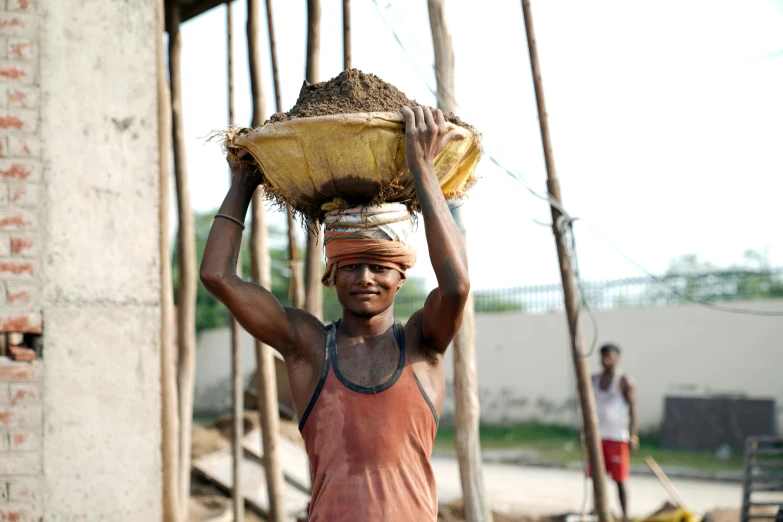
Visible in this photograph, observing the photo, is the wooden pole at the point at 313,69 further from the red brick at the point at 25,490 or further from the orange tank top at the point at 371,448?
the orange tank top at the point at 371,448

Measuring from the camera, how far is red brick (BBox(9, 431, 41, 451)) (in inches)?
155

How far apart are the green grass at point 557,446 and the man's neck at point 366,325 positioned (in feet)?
32.4

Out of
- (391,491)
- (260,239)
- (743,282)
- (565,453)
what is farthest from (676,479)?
(391,491)

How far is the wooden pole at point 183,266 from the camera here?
608cm

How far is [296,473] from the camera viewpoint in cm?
871

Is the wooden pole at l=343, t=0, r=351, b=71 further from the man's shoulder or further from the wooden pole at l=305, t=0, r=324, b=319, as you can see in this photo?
the man's shoulder

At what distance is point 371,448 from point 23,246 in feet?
7.71

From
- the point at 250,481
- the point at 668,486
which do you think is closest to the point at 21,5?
the point at 250,481

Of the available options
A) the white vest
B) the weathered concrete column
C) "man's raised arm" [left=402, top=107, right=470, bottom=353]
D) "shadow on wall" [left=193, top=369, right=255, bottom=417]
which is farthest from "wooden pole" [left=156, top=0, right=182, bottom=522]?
"shadow on wall" [left=193, top=369, right=255, bottom=417]

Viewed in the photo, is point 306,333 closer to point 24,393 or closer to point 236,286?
point 236,286

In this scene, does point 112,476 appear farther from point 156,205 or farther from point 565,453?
point 565,453

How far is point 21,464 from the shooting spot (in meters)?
3.95

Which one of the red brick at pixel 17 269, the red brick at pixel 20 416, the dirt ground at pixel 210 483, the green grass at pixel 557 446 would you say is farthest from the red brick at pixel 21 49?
the green grass at pixel 557 446

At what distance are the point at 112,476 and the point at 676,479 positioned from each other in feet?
28.2
